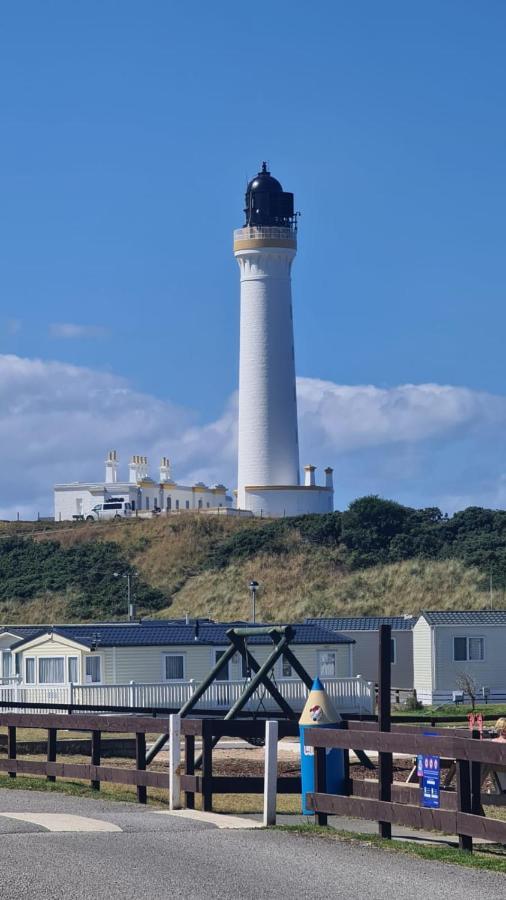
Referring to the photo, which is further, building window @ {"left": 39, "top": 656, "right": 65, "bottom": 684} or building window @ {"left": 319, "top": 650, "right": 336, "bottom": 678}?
building window @ {"left": 319, "top": 650, "right": 336, "bottom": 678}

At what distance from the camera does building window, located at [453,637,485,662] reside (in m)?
52.4

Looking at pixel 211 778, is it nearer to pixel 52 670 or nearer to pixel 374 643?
pixel 52 670

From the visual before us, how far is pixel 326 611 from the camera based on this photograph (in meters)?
72.4

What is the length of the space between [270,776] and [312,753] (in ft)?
2.28

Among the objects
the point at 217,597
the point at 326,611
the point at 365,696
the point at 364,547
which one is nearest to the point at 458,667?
the point at 365,696

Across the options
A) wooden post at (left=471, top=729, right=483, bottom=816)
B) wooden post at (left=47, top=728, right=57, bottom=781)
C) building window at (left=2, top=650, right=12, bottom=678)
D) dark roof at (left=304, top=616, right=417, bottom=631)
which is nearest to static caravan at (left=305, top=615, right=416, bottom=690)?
dark roof at (left=304, top=616, right=417, bottom=631)

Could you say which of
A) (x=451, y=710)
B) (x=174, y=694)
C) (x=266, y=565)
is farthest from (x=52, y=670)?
(x=266, y=565)

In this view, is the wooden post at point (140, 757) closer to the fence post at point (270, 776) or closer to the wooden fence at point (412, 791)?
the fence post at point (270, 776)

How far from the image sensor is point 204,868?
11648 millimetres

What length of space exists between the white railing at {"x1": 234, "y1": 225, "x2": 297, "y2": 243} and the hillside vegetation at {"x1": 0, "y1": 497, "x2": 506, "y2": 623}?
16740mm

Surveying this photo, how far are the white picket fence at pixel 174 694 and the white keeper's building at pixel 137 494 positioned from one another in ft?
190

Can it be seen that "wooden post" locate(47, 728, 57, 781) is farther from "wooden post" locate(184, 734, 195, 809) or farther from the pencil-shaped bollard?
the pencil-shaped bollard

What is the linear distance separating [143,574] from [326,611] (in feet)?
59.1

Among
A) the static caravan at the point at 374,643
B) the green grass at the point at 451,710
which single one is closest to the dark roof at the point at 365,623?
the static caravan at the point at 374,643
